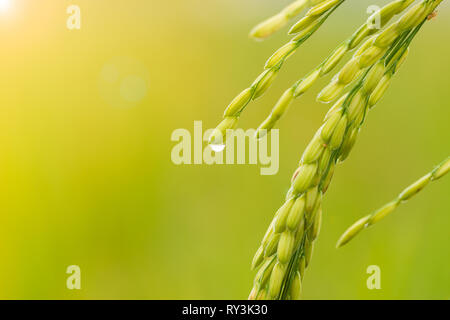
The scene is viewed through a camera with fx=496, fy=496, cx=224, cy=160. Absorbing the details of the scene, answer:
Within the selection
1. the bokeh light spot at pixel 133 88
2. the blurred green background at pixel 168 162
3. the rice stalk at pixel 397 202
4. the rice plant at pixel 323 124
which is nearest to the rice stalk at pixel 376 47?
the rice plant at pixel 323 124

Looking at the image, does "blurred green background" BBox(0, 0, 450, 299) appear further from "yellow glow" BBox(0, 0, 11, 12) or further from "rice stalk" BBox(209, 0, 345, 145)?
"rice stalk" BBox(209, 0, 345, 145)

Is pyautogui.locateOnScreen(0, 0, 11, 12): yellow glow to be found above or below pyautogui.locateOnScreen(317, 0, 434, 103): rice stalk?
above

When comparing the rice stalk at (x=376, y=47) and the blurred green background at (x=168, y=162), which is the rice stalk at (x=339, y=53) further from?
the blurred green background at (x=168, y=162)

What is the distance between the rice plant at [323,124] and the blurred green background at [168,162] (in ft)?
A: 2.91

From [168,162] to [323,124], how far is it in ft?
3.54

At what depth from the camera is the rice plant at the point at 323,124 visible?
1.39 ft

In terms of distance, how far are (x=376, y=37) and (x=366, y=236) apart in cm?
96

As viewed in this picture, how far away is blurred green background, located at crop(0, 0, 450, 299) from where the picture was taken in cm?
133

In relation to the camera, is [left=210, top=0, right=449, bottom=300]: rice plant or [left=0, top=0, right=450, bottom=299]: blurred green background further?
[left=0, top=0, right=450, bottom=299]: blurred green background

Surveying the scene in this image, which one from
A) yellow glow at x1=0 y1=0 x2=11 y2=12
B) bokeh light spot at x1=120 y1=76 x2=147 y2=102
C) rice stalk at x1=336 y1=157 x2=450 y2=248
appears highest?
yellow glow at x1=0 y1=0 x2=11 y2=12

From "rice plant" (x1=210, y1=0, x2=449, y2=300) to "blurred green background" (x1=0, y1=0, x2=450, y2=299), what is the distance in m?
0.89

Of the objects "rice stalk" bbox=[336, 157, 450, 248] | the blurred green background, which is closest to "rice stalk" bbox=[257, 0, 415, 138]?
"rice stalk" bbox=[336, 157, 450, 248]
